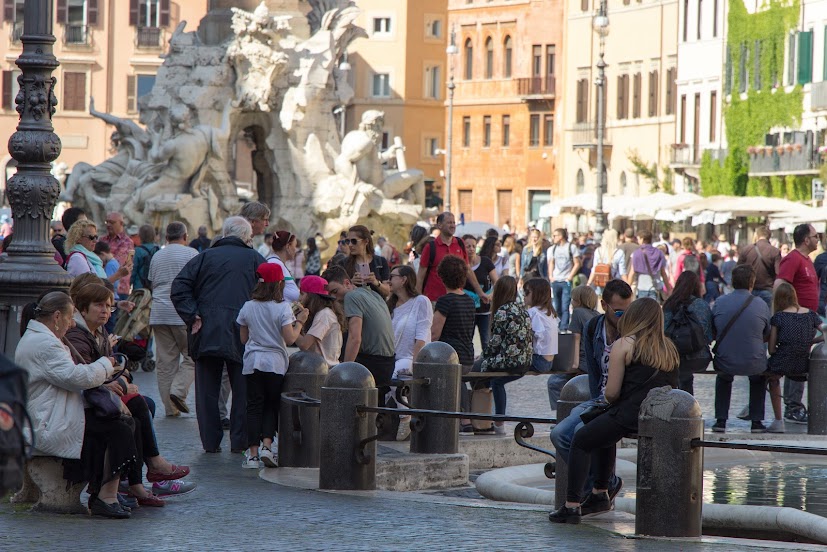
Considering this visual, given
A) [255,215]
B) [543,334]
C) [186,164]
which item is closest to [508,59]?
[186,164]

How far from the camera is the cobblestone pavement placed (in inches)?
321

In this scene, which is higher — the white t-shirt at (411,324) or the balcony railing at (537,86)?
the balcony railing at (537,86)

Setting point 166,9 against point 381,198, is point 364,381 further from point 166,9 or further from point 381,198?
point 166,9

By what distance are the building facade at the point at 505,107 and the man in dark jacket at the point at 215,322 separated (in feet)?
190

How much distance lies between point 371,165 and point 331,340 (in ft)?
70.9

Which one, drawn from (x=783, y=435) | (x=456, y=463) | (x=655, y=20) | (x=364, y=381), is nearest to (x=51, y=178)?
(x=364, y=381)

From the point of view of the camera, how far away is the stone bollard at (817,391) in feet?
45.2

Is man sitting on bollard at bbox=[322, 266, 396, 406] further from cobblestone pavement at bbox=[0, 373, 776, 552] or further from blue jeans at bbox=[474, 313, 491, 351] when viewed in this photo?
blue jeans at bbox=[474, 313, 491, 351]

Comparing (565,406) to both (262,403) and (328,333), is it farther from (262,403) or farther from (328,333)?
(328,333)

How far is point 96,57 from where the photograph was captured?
69.7m

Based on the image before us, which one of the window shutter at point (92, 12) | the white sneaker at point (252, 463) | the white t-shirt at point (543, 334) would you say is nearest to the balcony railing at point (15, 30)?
the window shutter at point (92, 12)

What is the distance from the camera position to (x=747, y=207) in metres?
43.4

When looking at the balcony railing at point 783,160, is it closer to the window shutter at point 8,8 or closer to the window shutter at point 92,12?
the window shutter at point 92,12

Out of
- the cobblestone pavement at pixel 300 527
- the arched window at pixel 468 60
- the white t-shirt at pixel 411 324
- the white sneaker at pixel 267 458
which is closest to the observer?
the cobblestone pavement at pixel 300 527
